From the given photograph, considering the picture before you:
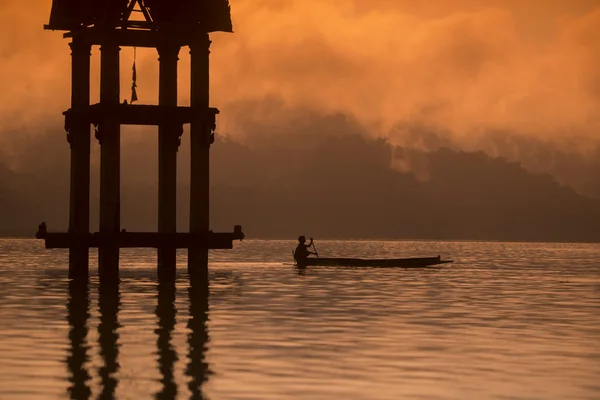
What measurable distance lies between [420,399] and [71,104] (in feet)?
120

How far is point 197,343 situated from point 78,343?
242 cm

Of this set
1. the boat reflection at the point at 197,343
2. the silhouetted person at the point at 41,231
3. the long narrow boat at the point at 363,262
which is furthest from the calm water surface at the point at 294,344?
the long narrow boat at the point at 363,262

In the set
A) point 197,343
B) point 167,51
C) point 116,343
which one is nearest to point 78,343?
point 116,343

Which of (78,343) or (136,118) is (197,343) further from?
(136,118)

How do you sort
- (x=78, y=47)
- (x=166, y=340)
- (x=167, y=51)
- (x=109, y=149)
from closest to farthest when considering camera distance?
(x=166, y=340)
(x=109, y=149)
(x=78, y=47)
(x=167, y=51)

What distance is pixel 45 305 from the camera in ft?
132

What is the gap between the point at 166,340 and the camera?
92.1 ft

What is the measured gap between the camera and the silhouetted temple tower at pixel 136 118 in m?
51.1

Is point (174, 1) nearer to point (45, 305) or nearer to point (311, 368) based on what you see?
point (45, 305)

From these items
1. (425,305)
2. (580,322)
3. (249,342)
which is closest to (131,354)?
(249,342)

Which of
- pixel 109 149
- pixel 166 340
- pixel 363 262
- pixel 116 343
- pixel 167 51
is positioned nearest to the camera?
pixel 116 343

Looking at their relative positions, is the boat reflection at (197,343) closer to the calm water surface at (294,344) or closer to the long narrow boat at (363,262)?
the calm water surface at (294,344)

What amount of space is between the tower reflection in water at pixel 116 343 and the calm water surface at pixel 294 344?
0.10 feet

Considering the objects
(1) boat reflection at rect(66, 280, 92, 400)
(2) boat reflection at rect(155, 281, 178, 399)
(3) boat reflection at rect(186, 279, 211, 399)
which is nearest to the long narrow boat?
(2) boat reflection at rect(155, 281, 178, 399)
